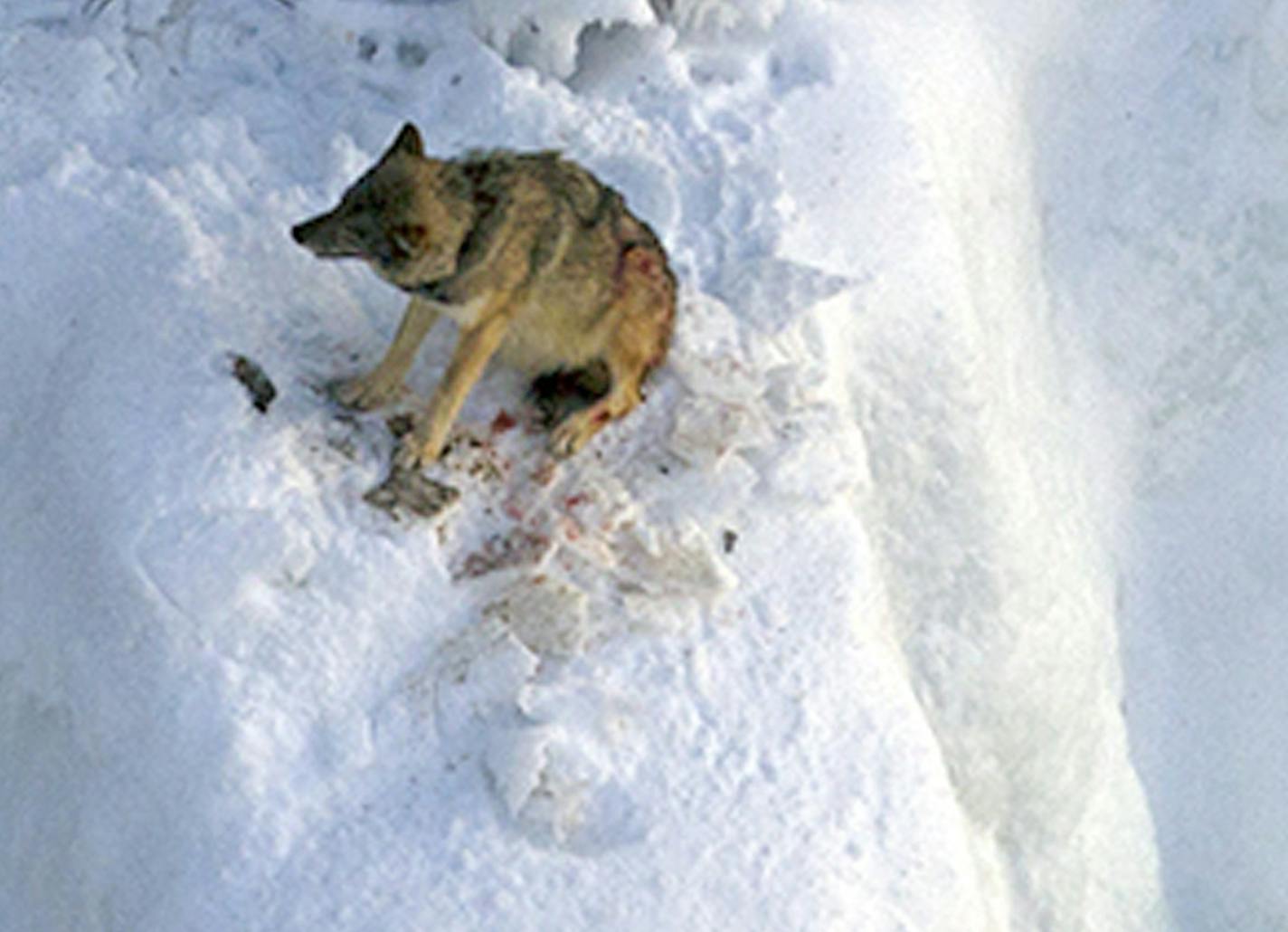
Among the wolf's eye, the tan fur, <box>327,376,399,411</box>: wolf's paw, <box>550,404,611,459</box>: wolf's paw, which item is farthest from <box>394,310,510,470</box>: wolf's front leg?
the wolf's eye

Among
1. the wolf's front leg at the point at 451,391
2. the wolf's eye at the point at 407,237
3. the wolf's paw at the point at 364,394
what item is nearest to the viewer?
the wolf's eye at the point at 407,237

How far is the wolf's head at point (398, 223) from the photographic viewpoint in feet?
8.25

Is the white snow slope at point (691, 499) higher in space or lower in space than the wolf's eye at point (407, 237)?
lower

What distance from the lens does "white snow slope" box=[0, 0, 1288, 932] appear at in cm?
257

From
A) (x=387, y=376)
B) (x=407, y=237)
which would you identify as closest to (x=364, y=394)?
(x=387, y=376)

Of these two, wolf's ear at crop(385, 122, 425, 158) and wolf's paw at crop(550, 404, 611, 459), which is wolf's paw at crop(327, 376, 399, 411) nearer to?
wolf's paw at crop(550, 404, 611, 459)

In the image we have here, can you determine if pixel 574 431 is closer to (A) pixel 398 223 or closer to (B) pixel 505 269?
(B) pixel 505 269

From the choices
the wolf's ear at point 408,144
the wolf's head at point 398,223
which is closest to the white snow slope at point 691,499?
the wolf's head at point 398,223

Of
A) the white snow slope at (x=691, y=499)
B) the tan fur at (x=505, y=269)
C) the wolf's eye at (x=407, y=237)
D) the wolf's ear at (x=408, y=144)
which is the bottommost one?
the white snow slope at (x=691, y=499)

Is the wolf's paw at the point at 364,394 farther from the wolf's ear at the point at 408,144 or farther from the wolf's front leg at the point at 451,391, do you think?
the wolf's ear at the point at 408,144

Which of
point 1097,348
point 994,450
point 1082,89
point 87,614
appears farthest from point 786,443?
point 1082,89

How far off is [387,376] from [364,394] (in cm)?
6

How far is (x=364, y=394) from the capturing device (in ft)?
9.77

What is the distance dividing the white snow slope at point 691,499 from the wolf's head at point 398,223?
47 cm
